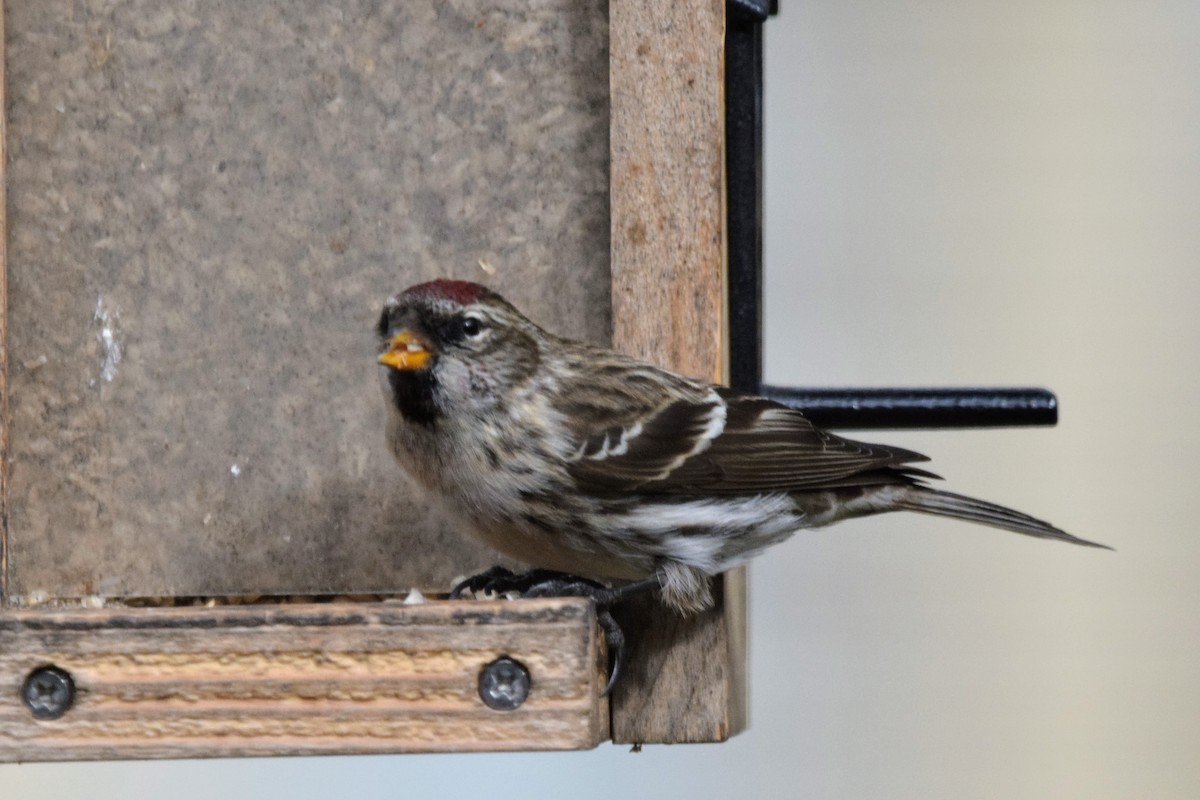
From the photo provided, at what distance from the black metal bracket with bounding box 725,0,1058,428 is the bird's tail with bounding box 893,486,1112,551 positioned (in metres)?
0.23

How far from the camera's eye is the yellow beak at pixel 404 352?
252 centimetres

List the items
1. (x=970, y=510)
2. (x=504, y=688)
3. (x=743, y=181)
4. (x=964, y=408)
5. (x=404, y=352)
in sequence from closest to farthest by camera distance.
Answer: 1. (x=504, y=688)
2. (x=404, y=352)
3. (x=964, y=408)
4. (x=743, y=181)
5. (x=970, y=510)

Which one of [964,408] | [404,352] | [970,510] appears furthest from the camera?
[970,510]

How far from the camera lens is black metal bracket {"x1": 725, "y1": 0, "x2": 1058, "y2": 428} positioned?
2652 mm

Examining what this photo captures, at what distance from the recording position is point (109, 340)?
283 cm

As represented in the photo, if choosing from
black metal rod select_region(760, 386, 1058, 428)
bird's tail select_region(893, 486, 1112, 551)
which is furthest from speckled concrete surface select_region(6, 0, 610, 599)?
bird's tail select_region(893, 486, 1112, 551)

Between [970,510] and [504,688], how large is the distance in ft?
3.80

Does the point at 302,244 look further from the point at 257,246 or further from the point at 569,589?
the point at 569,589

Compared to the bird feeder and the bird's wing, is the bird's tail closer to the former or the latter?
the bird's wing

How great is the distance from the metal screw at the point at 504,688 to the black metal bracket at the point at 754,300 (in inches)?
34.7

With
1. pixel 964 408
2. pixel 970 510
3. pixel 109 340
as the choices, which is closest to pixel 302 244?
pixel 109 340

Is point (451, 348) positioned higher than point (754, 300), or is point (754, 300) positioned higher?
point (754, 300)

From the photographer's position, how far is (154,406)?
9.29 feet

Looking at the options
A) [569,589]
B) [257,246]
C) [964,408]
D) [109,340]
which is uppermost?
[257,246]
